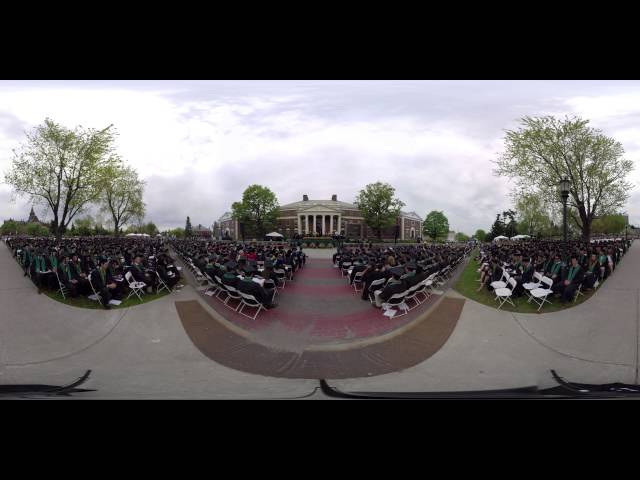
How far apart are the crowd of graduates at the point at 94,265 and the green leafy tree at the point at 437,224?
2802mm

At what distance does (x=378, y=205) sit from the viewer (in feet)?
8.65

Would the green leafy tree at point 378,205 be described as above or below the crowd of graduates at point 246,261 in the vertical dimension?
above

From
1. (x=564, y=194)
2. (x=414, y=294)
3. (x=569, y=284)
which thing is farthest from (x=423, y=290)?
(x=564, y=194)

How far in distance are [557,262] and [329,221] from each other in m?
2.50

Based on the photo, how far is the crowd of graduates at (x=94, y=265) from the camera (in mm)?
2088

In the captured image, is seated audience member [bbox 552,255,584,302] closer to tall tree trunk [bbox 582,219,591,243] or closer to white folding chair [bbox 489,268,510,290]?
white folding chair [bbox 489,268,510,290]

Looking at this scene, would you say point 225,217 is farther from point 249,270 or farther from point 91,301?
point 91,301

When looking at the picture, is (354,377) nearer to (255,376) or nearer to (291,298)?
(255,376)

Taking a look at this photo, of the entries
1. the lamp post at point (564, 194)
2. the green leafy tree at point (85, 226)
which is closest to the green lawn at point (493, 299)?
the lamp post at point (564, 194)

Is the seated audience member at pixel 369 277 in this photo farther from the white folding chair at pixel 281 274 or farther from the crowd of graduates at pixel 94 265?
the crowd of graduates at pixel 94 265

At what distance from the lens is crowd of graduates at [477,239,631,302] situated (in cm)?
219

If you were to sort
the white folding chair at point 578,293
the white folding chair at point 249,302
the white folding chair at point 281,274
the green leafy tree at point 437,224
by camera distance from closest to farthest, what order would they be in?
1. the white folding chair at point 578,293
2. the white folding chair at point 249,302
3. the green leafy tree at point 437,224
4. the white folding chair at point 281,274

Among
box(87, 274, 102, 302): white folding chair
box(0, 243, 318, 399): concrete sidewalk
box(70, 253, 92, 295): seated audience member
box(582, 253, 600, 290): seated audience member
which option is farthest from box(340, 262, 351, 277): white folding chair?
box(70, 253, 92, 295): seated audience member

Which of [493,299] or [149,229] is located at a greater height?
[149,229]
